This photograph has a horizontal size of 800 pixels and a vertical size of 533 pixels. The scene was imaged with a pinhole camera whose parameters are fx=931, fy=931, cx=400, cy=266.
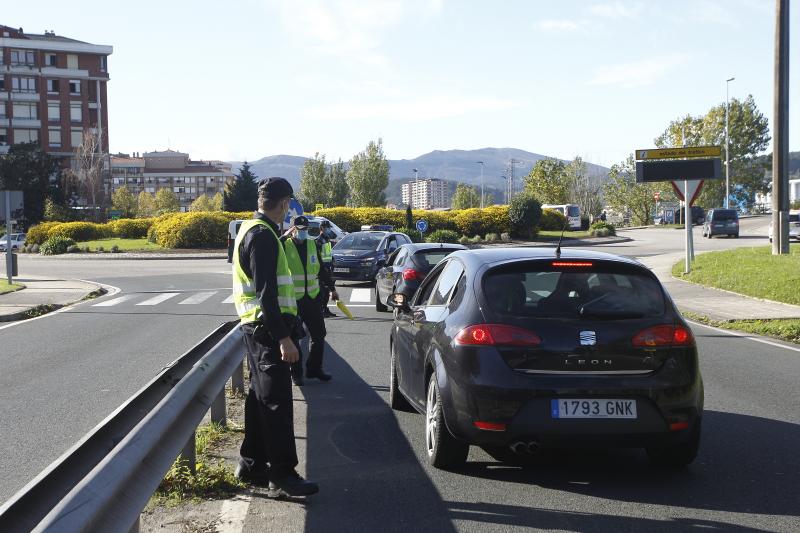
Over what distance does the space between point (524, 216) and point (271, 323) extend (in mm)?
52117

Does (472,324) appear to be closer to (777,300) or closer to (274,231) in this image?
(274,231)

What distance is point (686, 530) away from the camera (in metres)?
4.86

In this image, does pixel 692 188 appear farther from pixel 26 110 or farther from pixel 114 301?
pixel 26 110

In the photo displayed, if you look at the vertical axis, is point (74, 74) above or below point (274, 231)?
above

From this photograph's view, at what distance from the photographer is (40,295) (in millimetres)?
22828

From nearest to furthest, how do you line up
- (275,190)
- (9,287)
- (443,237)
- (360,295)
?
(275,190) → (360,295) → (9,287) → (443,237)

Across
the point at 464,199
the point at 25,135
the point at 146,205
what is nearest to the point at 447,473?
the point at 25,135

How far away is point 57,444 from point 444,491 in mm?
3211

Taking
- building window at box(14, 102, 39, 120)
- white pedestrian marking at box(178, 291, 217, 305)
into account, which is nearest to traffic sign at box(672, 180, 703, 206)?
white pedestrian marking at box(178, 291, 217, 305)

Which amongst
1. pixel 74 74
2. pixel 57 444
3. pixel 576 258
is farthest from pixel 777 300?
pixel 74 74

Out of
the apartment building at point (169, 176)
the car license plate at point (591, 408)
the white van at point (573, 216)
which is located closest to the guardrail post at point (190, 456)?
the car license plate at point (591, 408)

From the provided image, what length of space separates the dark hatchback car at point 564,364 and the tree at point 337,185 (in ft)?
326

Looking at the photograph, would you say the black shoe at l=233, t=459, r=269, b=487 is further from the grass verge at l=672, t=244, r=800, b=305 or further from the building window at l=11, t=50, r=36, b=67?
the building window at l=11, t=50, r=36, b=67

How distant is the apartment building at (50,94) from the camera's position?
9688 centimetres
